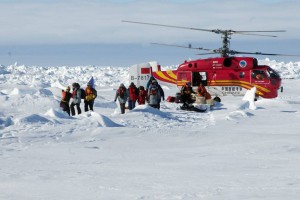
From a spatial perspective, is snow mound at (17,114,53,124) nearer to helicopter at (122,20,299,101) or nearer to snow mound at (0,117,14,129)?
snow mound at (0,117,14,129)

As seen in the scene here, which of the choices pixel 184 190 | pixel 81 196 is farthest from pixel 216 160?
pixel 81 196

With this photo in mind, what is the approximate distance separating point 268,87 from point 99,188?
19.0 meters

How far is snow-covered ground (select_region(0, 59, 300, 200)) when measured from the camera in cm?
623

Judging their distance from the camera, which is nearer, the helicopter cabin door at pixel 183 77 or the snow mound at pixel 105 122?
the snow mound at pixel 105 122

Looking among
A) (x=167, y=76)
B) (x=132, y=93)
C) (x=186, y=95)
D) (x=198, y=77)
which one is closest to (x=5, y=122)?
(x=132, y=93)

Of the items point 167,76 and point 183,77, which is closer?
point 183,77

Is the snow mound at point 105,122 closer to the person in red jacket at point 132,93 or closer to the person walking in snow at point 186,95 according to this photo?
the person in red jacket at point 132,93

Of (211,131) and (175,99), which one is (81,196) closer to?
(211,131)

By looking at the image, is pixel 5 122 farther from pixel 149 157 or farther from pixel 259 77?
pixel 259 77

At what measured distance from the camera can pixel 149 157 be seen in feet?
30.5

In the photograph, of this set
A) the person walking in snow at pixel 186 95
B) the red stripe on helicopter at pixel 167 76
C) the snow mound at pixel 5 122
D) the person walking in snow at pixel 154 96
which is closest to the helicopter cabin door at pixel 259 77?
the red stripe on helicopter at pixel 167 76

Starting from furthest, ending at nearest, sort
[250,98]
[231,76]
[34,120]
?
[231,76], [250,98], [34,120]

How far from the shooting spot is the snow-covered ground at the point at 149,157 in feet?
20.4

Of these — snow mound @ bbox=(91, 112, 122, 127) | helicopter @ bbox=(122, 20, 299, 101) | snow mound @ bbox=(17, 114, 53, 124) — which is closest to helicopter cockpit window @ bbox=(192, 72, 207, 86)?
helicopter @ bbox=(122, 20, 299, 101)
